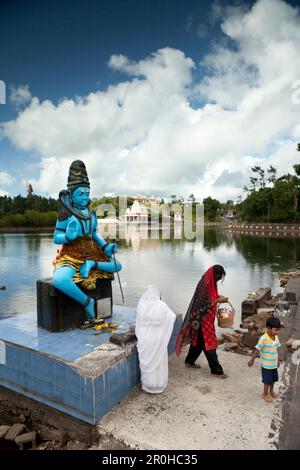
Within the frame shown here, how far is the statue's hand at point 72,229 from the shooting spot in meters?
5.15

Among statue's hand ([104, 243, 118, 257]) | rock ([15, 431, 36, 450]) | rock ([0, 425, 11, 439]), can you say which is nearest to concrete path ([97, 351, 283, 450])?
rock ([15, 431, 36, 450])

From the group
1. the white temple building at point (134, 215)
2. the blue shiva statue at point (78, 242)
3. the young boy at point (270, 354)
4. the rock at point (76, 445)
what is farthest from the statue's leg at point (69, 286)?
the white temple building at point (134, 215)

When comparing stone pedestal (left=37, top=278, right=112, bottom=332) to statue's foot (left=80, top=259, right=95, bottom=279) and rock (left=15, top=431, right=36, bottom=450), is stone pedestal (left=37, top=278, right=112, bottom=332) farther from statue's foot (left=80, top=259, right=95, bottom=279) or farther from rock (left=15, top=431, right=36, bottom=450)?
rock (left=15, top=431, right=36, bottom=450)

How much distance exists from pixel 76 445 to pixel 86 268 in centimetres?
255

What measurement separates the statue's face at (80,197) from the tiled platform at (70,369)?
2119 millimetres

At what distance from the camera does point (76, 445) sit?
11.1ft

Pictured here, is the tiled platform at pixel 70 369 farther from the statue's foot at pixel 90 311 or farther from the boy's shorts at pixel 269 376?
the boy's shorts at pixel 269 376

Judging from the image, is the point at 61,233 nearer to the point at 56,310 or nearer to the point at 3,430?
the point at 56,310

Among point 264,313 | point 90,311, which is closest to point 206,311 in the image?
point 90,311

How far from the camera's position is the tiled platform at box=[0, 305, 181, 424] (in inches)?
135

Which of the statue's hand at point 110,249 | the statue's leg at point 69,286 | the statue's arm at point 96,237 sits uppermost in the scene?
the statue's arm at point 96,237
